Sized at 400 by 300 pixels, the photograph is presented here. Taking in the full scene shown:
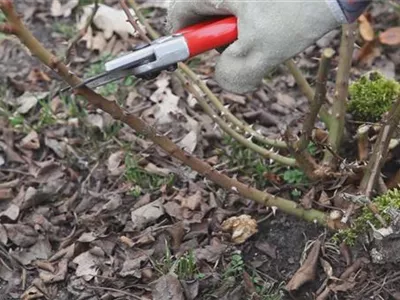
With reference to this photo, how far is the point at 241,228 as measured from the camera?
2123 millimetres

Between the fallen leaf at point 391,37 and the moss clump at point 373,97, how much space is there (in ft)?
1.59

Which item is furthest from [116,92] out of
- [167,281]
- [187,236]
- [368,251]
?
[368,251]

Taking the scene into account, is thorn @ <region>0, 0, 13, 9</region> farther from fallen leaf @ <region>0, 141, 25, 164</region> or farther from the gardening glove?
fallen leaf @ <region>0, 141, 25, 164</region>

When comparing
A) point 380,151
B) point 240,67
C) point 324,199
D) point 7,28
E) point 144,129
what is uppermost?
point 7,28

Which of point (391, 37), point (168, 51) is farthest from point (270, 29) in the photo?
point (391, 37)

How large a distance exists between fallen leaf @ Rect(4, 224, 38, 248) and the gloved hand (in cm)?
94

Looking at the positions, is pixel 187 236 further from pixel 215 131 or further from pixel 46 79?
pixel 46 79

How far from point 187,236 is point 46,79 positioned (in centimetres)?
100

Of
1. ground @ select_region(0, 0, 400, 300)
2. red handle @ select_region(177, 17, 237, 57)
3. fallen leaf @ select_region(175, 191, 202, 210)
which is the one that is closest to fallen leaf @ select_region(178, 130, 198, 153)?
ground @ select_region(0, 0, 400, 300)

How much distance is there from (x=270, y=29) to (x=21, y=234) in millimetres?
1098

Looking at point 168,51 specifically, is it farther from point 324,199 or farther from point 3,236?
point 3,236

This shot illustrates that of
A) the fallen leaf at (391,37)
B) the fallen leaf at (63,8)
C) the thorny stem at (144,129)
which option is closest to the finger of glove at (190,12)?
the thorny stem at (144,129)

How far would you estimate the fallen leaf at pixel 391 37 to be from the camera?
2.71 metres

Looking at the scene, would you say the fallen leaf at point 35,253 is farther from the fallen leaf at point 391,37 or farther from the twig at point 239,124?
the fallen leaf at point 391,37
